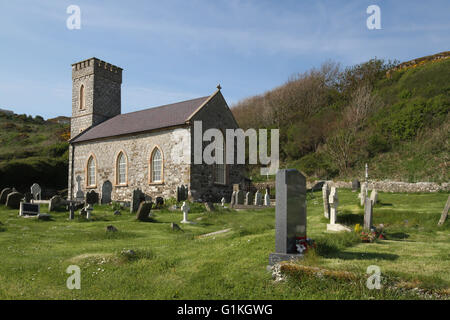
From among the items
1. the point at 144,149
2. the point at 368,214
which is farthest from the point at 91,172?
the point at 368,214

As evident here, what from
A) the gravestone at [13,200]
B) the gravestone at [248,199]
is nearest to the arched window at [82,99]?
the gravestone at [13,200]

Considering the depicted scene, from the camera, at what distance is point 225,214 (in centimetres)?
1722

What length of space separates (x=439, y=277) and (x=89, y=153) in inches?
1127

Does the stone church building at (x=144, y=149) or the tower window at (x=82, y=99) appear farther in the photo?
the tower window at (x=82, y=99)

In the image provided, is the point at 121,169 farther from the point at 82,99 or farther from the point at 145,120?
the point at 82,99

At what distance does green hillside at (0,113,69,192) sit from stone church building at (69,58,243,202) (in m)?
3.55

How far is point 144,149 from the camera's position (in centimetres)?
2644

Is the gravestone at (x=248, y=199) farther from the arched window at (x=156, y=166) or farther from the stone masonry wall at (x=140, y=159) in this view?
the arched window at (x=156, y=166)

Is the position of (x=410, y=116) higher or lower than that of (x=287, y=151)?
higher

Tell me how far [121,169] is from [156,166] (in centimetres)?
377

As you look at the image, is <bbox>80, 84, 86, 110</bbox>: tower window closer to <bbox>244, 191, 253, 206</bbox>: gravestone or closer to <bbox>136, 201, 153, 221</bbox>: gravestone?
<bbox>244, 191, 253, 206</bbox>: gravestone

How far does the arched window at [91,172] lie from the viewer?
3028cm
